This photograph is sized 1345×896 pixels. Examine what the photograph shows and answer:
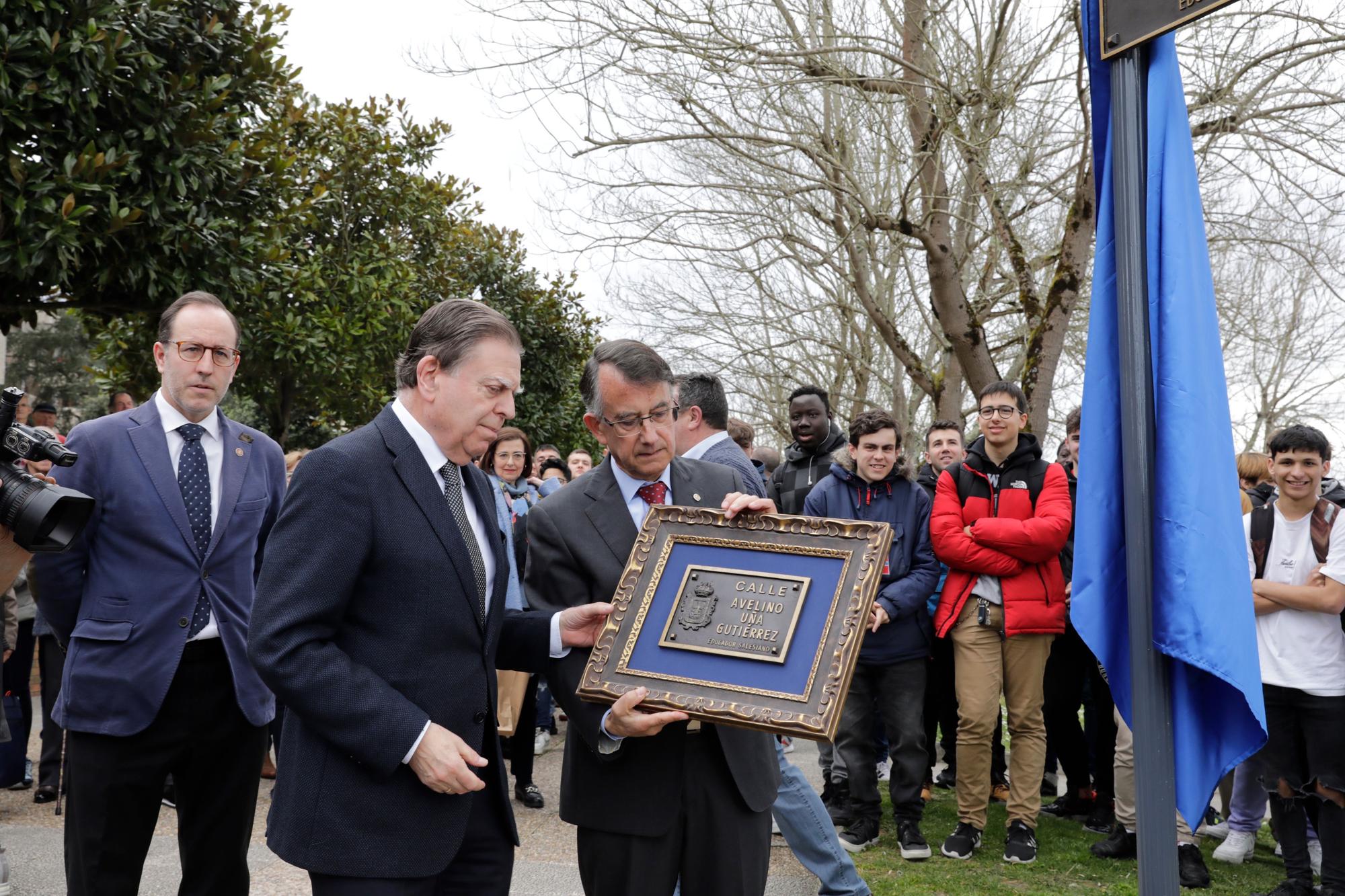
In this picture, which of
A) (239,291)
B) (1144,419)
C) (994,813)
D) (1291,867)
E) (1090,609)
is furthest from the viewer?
(239,291)

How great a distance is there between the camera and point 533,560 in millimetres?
3166

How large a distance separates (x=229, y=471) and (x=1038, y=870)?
4.69 metres

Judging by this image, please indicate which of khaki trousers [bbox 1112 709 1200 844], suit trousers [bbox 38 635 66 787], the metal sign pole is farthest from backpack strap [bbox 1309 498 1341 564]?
suit trousers [bbox 38 635 66 787]

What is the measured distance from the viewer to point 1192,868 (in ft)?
18.9

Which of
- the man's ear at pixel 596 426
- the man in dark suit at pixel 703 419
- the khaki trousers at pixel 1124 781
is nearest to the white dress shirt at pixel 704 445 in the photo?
the man in dark suit at pixel 703 419

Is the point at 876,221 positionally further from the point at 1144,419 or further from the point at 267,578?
the point at 267,578

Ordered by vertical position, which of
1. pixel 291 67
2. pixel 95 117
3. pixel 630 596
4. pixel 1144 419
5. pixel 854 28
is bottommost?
pixel 630 596

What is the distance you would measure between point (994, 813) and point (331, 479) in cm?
601

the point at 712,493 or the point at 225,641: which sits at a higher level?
the point at 712,493

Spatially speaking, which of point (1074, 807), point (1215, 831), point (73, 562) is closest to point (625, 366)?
point (73, 562)

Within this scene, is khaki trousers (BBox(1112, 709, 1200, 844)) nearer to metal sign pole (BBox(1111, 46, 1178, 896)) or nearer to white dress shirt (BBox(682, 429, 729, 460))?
white dress shirt (BBox(682, 429, 729, 460))

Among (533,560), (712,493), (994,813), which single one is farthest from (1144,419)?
(994,813)

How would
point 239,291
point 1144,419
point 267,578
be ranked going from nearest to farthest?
point 267,578 < point 1144,419 < point 239,291

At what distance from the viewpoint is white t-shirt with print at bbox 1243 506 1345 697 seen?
17.5ft
